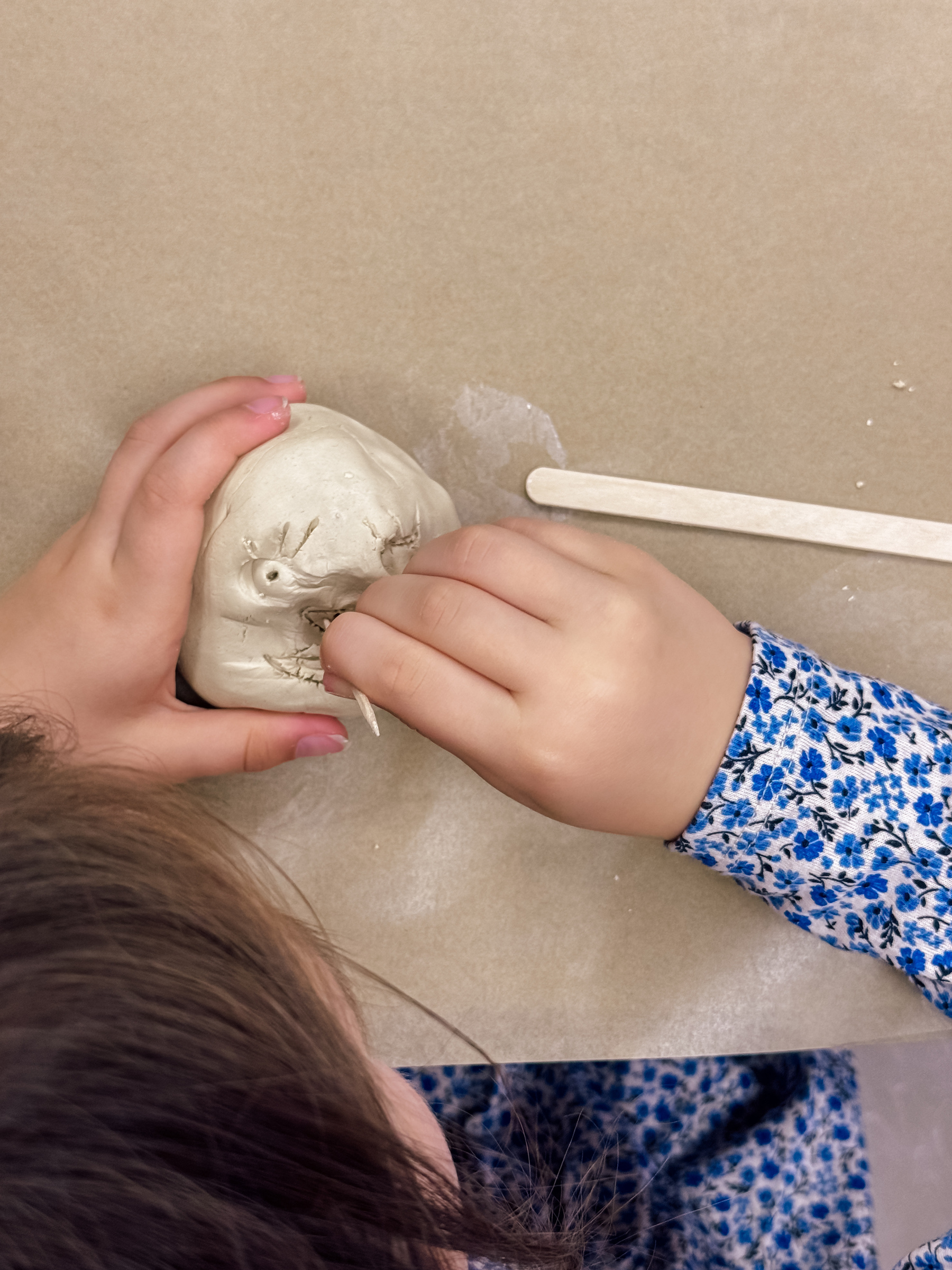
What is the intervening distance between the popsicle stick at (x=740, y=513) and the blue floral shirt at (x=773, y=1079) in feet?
0.39

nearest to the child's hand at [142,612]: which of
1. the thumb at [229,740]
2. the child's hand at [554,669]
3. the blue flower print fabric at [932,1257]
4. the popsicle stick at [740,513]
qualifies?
the thumb at [229,740]

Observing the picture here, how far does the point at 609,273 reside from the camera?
26.9 inches

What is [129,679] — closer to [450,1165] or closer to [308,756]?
[308,756]

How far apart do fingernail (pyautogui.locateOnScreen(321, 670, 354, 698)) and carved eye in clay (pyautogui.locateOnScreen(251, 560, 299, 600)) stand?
0.21 ft

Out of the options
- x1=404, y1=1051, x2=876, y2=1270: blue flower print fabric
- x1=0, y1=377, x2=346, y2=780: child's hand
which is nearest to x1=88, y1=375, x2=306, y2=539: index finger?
x1=0, y1=377, x2=346, y2=780: child's hand

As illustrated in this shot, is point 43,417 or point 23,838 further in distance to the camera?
point 43,417

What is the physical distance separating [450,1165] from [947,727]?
452mm

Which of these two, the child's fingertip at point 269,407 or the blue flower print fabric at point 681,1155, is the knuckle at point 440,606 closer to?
the child's fingertip at point 269,407

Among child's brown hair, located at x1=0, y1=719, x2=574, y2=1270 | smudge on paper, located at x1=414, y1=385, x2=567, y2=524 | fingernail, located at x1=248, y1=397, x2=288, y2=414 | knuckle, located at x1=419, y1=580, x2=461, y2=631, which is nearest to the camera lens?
child's brown hair, located at x1=0, y1=719, x2=574, y2=1270

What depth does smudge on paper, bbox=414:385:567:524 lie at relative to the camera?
679 millimetres

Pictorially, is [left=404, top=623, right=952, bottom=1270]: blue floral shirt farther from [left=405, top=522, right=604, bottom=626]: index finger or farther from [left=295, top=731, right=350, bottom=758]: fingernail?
[left=295, top=731, right=350, bottom=758]: fingernail

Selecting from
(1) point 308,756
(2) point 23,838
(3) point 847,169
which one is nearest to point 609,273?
(3) point 847,169

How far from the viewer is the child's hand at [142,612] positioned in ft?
1.85

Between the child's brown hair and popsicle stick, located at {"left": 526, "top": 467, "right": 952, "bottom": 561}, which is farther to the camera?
popsicle stick, located at {"left": 526, "top": 467, "right": 952, "bottom": 561}
